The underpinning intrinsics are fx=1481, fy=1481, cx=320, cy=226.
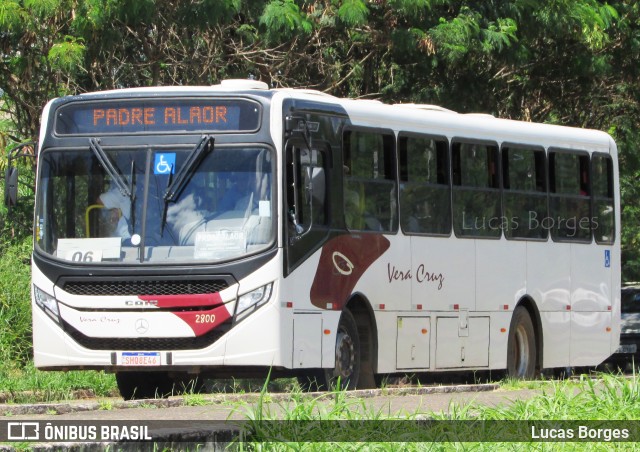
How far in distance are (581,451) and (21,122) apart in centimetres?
1421

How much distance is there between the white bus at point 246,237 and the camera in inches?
554

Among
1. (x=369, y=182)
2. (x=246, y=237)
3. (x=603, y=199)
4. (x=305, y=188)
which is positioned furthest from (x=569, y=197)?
(x=246, y=237)

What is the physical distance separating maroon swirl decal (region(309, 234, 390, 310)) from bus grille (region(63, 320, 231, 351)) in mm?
1199

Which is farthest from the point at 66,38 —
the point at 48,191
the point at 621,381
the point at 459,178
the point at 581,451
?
the point at 581,451

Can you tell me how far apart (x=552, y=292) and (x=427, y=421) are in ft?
33.8

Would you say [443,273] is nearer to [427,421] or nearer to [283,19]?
[283,19]

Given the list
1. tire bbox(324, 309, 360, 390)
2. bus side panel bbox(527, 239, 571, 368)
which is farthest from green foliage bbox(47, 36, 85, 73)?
bus side panel bbox(527, 239, 571, 368)

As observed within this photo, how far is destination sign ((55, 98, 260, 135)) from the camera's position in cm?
1453

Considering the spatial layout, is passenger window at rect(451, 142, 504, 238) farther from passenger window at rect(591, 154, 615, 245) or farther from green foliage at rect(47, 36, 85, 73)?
green foliage at rect(47, 36, 85, 73)

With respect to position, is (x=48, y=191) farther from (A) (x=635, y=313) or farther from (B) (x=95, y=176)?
(A) (x=635, y=313)

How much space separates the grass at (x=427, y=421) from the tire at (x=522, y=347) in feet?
24.8

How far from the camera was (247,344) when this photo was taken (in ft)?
46.0

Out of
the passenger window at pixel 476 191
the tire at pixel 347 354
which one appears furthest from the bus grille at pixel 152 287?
the passenger window at pixel 476 191

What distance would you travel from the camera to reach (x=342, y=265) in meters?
15.4
